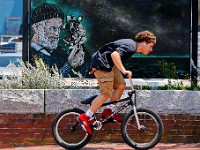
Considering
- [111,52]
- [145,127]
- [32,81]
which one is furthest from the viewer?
[32,81]

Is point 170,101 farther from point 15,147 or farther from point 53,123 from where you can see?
point 15,147

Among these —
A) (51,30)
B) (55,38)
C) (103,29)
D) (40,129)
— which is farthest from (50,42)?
(40,129)

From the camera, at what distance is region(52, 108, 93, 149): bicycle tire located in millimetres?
8953

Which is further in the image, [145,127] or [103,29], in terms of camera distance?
[103,29]

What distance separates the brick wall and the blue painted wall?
11.8 ft

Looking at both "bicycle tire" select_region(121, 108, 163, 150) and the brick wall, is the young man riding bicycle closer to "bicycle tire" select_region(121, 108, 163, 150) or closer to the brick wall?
"bicycle tire" select_region(121, 108, 163, 150)

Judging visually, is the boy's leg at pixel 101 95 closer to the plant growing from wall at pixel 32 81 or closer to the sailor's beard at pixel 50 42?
the plant growing from wall at pixel 32 81

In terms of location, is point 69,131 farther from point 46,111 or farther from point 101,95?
point 101,95

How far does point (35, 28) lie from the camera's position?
39.5 feet

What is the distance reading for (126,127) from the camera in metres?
8.80

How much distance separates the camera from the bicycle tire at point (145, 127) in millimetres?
8742

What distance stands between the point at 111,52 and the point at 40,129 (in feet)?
5.74

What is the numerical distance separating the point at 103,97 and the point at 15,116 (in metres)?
1.55

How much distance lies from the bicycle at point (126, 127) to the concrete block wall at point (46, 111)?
37 centimetres
